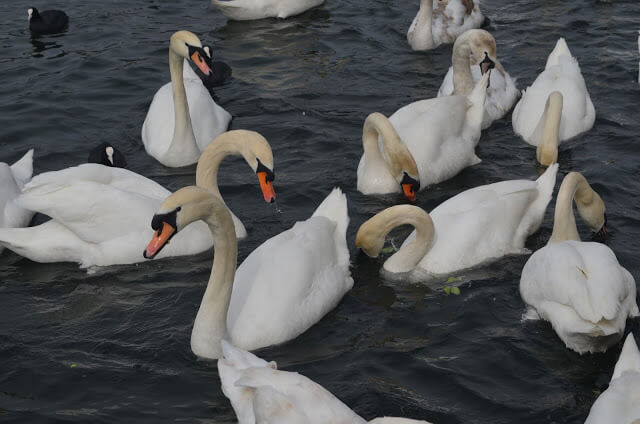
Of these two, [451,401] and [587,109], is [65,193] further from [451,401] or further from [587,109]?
[587,109]

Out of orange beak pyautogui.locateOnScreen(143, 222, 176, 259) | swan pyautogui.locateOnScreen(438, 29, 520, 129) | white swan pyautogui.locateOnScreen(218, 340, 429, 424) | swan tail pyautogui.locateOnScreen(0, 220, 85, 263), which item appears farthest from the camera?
swan pyautogui.locateOnScreen(438, 29, 520, 129)

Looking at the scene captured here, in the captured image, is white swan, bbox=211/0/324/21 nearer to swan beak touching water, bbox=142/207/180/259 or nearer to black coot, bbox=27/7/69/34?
black coot, bbox=27/7/69/34

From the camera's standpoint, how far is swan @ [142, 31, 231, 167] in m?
11.3

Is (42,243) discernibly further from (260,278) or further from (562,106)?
(562,106)

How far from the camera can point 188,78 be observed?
13008 mm

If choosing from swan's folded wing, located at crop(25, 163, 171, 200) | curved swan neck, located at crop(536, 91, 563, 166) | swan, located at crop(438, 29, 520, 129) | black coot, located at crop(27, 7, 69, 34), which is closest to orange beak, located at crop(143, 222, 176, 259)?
swan's folded wing, located at crop(25, 163, 171, 200)

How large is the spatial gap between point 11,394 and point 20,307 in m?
1.34

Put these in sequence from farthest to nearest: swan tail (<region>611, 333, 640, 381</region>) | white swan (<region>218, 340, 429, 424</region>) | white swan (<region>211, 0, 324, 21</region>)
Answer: white swan (<region>211, 0, 324, 21</region>), swan tail (<region>611, 333, 640, 381</region>), white swan (<region>218, 340, 429, 424</region>)

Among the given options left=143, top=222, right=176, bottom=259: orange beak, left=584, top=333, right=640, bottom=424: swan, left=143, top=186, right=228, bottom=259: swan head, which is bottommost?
left=584, top=333, right=640, bottom=424: swan

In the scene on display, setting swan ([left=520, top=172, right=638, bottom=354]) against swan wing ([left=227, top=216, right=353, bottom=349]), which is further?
swan wing ([left=227, top=216, right=353, bottom=349])

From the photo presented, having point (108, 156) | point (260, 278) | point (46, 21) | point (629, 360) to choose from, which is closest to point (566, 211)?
point (629, 360)

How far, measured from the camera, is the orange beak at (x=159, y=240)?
7605 mm

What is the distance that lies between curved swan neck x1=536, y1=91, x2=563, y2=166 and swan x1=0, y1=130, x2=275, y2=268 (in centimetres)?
349

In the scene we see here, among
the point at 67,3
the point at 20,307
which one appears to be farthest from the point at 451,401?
the point at 67,3
